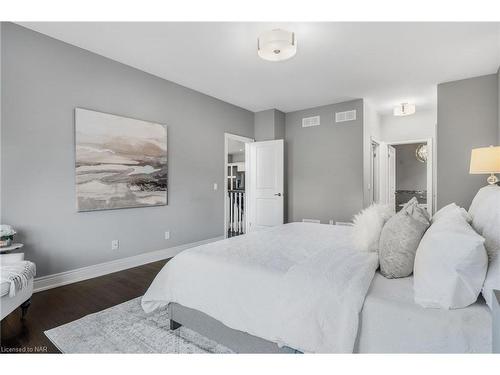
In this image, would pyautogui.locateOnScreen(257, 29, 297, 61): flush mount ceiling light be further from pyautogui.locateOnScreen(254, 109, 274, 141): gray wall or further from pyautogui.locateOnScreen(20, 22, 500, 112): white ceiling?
pyautogui.locateOnScreen(254, 109, 274, 141): gray wall

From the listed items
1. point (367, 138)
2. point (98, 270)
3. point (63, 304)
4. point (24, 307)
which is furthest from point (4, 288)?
point (367, 138)

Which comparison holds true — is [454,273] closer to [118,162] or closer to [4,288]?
[4,288]

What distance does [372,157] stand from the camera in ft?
18.1

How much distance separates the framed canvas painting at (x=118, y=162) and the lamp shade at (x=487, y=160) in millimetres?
3942

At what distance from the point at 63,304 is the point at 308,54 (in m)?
3.66

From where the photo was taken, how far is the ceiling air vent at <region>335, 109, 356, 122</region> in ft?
16.4

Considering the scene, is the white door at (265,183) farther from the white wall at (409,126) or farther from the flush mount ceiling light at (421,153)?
the flush mount ceiling light at (421,153)

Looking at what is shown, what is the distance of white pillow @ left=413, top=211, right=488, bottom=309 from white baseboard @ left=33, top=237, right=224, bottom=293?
3.31 meters

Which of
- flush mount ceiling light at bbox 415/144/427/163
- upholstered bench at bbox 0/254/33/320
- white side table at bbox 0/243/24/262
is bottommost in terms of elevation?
upholstered bench at bbox 0/254/33/320

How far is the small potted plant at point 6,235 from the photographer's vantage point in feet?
7.75

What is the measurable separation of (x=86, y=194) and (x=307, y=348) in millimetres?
2927

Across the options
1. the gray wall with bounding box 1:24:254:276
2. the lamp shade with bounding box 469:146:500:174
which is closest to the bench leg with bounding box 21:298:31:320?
the gray wall with bounding box 1:24:254:276

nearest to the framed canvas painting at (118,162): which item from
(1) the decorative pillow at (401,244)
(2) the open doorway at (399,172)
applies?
(1) the decorative pillow at (401,244)
